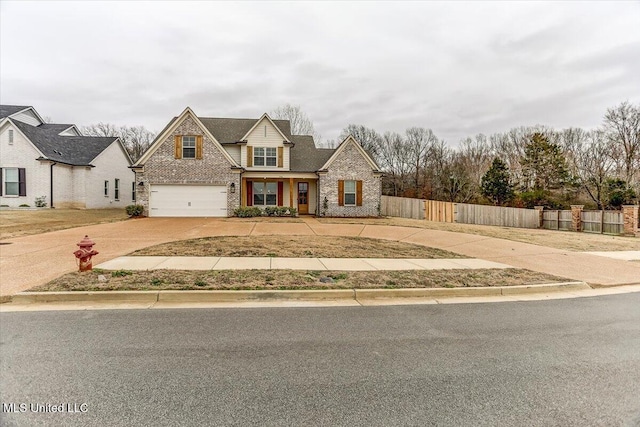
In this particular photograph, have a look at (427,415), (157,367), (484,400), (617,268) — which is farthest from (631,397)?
(617,268)

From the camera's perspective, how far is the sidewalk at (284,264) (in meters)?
8.09

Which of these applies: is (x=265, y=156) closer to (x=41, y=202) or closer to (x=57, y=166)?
(x=57, y=166)

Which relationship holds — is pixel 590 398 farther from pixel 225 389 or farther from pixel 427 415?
pixel 225 389

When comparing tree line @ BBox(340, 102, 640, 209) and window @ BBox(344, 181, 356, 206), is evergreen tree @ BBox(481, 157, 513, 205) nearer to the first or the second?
tree line @ BBox(340, 102, 640, 209)

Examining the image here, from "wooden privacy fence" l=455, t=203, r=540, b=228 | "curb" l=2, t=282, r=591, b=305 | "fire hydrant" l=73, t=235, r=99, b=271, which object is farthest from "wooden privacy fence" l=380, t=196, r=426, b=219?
"fire hydrant" l=73, t=235, r=99, b=271

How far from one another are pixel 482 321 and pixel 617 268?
761cm

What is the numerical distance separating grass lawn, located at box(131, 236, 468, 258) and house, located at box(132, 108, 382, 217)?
10.0 metres

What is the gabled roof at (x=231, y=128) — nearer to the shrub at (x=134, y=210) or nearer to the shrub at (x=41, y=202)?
the shrub at (x=134, y=210)

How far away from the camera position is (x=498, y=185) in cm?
3359

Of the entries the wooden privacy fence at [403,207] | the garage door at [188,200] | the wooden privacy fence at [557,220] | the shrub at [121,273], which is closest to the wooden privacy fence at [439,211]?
the wooden privacy fence at [403,207]

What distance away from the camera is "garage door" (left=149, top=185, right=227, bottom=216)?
70.3 feet

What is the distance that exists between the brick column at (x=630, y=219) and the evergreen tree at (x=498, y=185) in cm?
1322

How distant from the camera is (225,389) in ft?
10.2

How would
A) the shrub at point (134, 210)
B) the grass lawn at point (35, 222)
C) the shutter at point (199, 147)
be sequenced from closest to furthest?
the grass lawn at point (35, 222) < the shrub at point (134, 210) < the shutter at point (199, 147)
